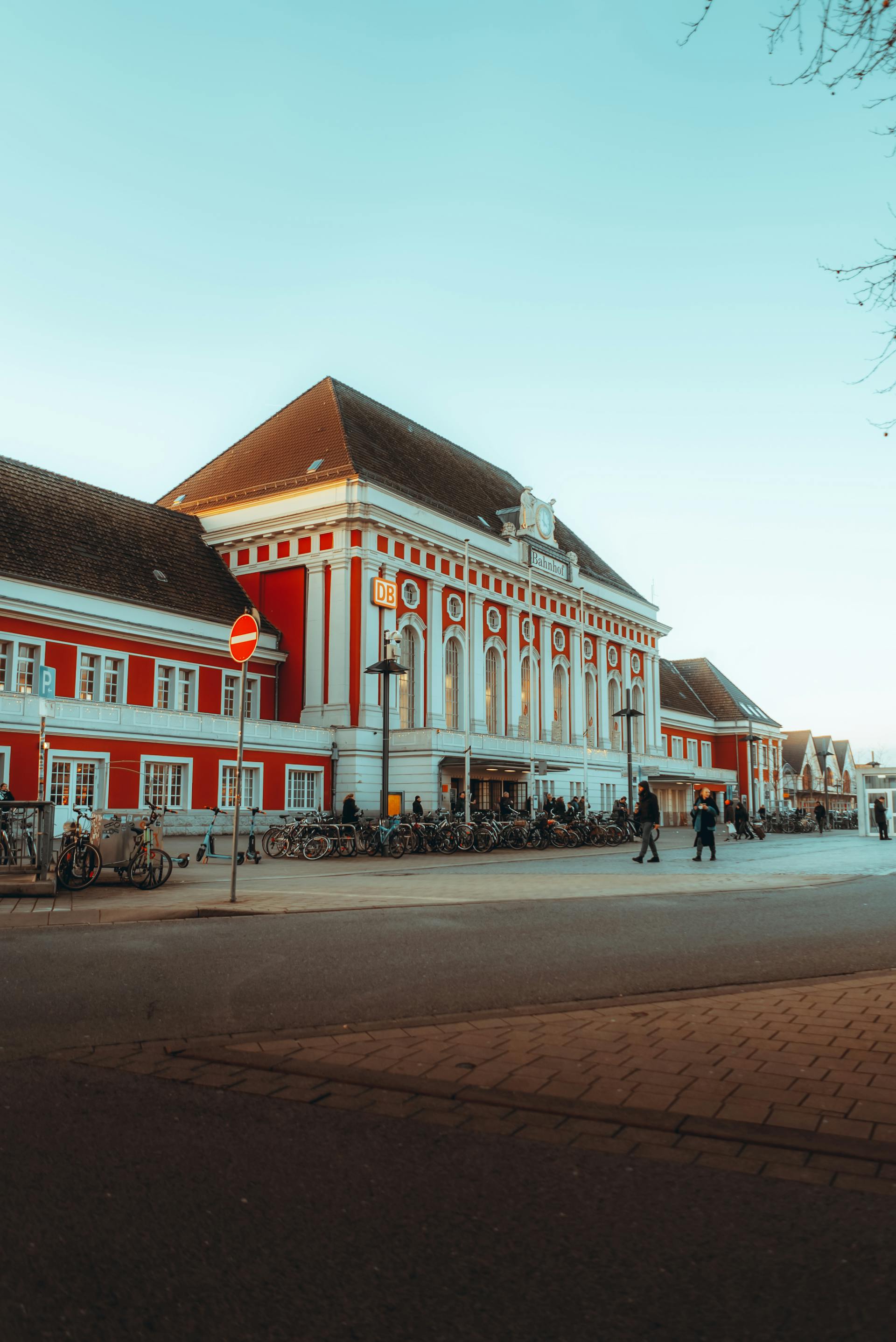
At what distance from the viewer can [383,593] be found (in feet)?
134

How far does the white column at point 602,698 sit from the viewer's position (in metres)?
63.3

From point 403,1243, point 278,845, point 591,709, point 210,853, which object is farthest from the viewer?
point 591,709

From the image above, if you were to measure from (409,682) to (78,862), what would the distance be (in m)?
32.4

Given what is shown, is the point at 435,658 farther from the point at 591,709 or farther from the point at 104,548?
the point at 591,709

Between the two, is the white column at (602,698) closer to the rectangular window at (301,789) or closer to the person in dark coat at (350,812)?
the rectangular window at (301,789)

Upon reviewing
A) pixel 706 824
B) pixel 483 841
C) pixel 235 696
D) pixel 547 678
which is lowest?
pixel 483 841

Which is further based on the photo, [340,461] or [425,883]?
[340,461]

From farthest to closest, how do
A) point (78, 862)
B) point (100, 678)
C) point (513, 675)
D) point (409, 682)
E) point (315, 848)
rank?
point (513, 675) → point (409, 682) → point (100, 678) → point (315, 848) → point (78, 862)

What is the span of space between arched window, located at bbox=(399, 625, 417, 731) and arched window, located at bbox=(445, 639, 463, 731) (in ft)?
8.48

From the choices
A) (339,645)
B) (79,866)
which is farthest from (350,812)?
(79,866)

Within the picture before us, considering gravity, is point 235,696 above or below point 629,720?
above

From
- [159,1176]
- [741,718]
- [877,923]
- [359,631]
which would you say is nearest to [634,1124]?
[159,1176]

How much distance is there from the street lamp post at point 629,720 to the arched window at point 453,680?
7.27 m

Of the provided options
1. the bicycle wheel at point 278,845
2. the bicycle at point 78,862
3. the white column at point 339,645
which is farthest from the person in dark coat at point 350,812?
the bicycle at point 78,862
